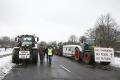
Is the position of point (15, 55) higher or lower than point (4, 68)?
higher

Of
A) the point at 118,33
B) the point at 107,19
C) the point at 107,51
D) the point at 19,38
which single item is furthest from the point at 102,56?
the point at 107,19

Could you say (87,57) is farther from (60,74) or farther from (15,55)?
(60,74)

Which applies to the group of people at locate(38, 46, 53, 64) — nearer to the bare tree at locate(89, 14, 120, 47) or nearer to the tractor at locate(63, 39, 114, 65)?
the tractor at locate(63, 39, 114, 65)

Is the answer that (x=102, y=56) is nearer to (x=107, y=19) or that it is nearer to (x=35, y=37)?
(x=35, y=37)

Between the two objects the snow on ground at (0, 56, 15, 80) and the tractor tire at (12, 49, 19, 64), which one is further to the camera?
the tractor tire at (12, 49, 19, 64)

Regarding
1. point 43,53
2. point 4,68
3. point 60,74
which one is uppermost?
point 43,53

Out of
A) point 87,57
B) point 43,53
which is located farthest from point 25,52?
point 87,57

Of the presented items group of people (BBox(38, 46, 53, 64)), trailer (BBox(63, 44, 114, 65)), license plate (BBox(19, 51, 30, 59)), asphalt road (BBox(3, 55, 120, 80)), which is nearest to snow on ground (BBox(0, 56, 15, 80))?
asphalt road (BBox(3, 55, 120, 80))

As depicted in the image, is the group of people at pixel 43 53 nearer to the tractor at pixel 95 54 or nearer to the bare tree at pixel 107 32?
the tractor at pixel 95 54

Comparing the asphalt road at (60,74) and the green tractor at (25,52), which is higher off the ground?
the green tractor at (25,52)

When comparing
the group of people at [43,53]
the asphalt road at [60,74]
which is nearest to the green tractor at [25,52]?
the group of people at [43,53]

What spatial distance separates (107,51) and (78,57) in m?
5.23

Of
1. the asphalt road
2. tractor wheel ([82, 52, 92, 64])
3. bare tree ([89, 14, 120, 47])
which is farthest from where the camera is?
bare tree ([89, 14, 120, 47])

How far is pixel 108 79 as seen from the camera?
41.8 feet
